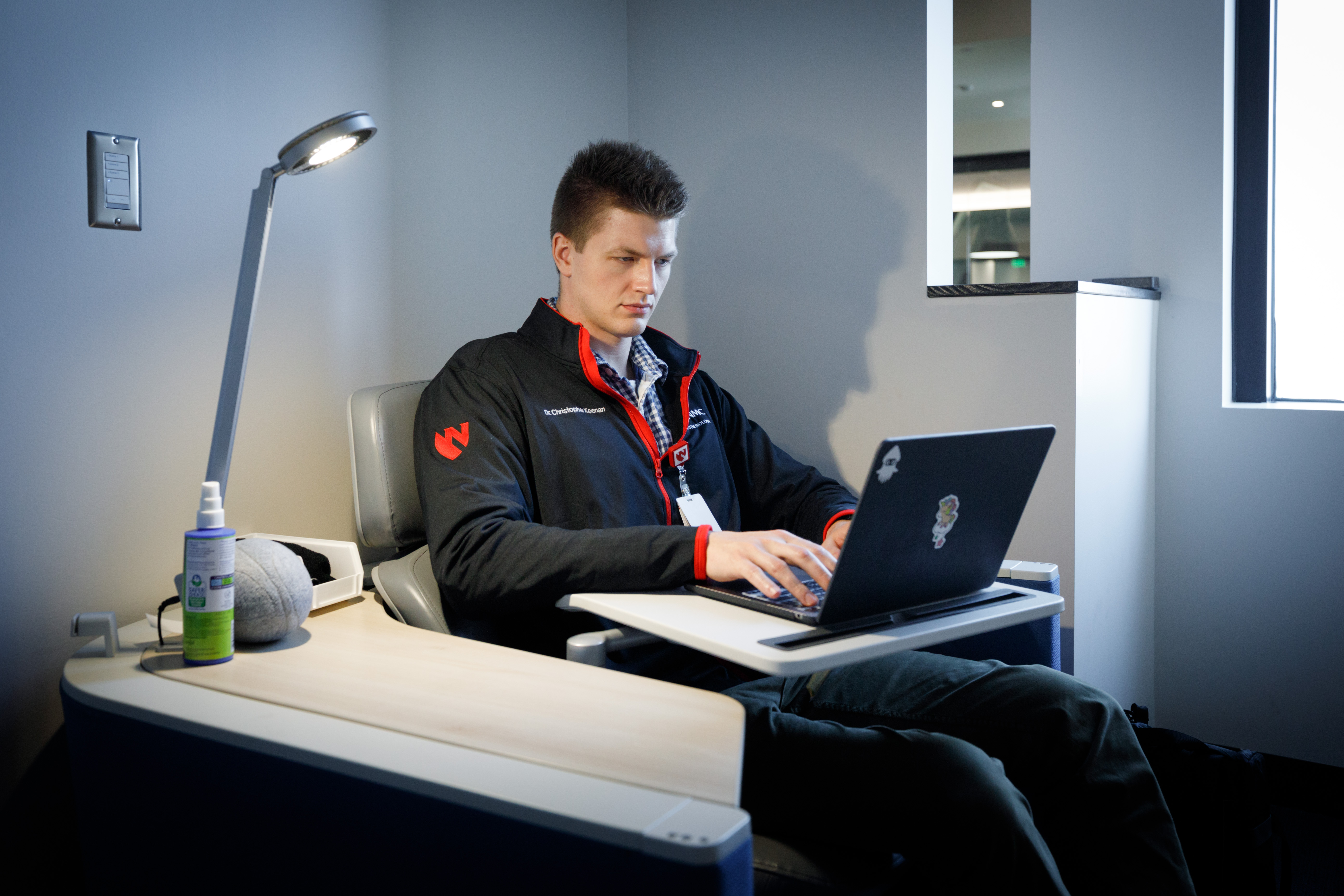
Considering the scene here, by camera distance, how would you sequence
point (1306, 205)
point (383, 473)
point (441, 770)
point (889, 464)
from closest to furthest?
point (441, 770) → point (889, 464) → point (383, 473) → point (1306, 205)

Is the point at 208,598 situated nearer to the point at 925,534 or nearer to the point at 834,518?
the point at 925,534

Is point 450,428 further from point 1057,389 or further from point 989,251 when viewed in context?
point 989,251

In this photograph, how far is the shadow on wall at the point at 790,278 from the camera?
2180 mm

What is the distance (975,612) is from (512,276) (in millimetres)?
1347

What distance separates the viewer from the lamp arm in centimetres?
136

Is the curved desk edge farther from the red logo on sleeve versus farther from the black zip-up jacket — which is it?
the red logo on sleeve

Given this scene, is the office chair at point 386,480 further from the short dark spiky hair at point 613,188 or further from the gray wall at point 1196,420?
the gray wall at point 1196,420

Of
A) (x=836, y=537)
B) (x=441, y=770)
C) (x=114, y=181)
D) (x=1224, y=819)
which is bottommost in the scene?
(x=1224, y=819)

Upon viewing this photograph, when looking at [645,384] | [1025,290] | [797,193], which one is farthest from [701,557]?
[797,193]

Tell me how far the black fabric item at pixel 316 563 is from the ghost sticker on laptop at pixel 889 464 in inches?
35.1

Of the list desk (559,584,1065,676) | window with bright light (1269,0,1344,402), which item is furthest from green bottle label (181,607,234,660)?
window with bright light (1269,0,1344,402)

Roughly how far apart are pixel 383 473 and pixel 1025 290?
1271 mm

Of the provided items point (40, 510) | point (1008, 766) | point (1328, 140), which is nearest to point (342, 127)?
point (40, 510)

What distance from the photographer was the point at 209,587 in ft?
3.96
